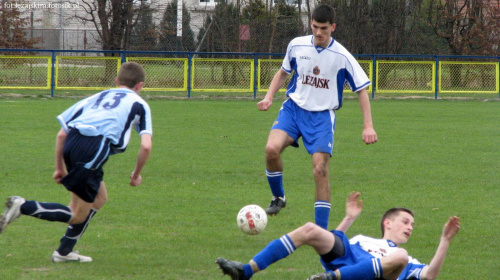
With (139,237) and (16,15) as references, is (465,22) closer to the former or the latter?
(16,15)

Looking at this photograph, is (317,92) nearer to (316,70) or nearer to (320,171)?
(316,70)

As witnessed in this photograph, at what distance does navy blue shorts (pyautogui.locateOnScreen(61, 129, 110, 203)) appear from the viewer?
4.68 metres

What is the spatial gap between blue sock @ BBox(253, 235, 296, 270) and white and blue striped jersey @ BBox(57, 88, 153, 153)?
1.17 m

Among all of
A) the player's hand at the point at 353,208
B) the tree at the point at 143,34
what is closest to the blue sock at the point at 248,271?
the player's hand at the point at 353,208

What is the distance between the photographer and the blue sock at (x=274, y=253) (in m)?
4.24

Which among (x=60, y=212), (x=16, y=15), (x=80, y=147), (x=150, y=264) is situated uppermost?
(x=16, y=15)

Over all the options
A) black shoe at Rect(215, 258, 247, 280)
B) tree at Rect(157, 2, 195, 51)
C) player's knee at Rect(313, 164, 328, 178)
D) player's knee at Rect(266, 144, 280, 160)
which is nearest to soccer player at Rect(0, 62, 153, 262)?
black shoe at Rect(215, 258, 247, 280)

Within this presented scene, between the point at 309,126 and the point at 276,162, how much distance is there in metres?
0.48

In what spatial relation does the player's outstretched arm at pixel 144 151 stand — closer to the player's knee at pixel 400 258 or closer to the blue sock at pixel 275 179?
the player's knee at pixel 400 258

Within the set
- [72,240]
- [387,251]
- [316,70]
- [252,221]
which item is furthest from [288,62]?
[72,240]

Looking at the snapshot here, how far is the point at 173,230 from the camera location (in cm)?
608

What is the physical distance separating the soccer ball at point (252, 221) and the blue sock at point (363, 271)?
1.51 meters

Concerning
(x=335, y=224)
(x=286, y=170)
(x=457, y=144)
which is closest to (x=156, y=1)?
(x=457, y=144)

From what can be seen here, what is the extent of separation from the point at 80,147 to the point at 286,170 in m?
5.26
